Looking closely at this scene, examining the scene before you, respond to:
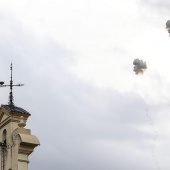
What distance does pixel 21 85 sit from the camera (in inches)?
1876

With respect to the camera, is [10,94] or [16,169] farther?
[10,94]

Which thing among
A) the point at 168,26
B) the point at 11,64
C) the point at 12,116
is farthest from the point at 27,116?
the point at 168,26

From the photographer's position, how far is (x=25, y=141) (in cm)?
4481

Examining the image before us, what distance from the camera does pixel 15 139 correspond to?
45.3 meters

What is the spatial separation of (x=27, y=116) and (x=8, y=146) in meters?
2.32

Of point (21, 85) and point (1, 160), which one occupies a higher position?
point (21, 85)

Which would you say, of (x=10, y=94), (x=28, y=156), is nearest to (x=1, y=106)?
→ (x=10, y=94)

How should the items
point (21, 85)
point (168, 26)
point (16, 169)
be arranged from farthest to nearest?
point (21, 85)
point (16, 169)
point (168, 26)

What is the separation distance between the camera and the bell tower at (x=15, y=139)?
4494 cm

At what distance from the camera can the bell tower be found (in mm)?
44938

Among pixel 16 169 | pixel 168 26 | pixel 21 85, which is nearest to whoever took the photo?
pixel 168 26

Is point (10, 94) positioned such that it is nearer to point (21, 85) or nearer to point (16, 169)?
point (21, 85)

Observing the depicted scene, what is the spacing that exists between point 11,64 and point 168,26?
52.5ft

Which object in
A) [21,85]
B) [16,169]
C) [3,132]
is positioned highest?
[21,85]
